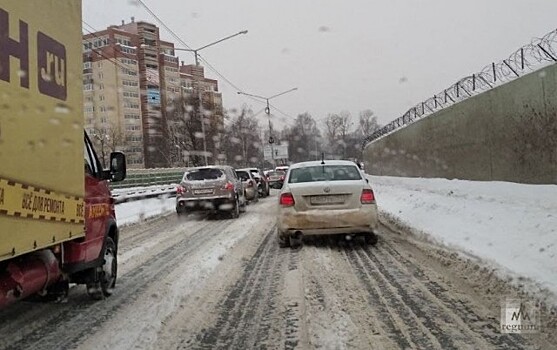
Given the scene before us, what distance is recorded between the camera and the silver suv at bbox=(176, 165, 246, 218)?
16.8 metres

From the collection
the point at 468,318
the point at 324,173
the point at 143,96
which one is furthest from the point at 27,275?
the point at 143,96

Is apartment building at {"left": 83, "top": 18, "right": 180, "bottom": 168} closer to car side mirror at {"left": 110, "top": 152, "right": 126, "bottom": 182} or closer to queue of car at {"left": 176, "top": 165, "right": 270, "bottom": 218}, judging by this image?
queue of car at {"left": 176, "top": 165, "right": 270, "bottom": 218}

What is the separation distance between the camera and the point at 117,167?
246 inches

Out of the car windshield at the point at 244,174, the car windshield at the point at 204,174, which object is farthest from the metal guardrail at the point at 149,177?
the car windshield at the point at 204,174

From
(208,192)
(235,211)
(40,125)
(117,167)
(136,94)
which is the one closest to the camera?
(40,125)

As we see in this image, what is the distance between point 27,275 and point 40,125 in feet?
3.93

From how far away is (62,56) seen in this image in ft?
15.3

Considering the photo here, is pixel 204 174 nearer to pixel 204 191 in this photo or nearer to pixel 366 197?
pixel 204 191

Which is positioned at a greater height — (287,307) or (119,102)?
(119,102)

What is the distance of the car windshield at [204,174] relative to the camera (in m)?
17.2

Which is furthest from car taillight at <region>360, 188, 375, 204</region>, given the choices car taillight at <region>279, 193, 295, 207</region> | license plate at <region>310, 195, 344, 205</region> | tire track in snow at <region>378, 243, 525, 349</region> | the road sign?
the road sign

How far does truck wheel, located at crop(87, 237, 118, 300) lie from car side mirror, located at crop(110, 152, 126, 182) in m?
0.75

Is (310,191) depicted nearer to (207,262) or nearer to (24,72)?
(207,262)

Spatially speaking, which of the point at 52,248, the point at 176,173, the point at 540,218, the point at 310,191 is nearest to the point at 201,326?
the point at 52,248
